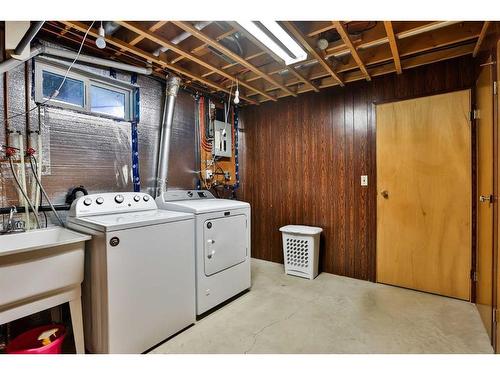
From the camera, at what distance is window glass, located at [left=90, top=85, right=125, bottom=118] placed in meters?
2.27

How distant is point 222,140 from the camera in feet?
11.1

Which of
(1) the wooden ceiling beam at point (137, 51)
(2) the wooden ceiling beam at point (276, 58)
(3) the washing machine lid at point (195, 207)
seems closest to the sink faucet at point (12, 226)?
(3) the washing machine lid at point (195, 207)

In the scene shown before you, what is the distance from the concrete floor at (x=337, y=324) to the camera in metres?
1.73

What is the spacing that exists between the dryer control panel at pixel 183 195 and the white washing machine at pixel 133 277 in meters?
0.54

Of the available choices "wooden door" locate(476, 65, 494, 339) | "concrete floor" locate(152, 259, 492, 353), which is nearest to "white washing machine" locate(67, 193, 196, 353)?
"concrete floor" locate(152, 259, 492, 353)

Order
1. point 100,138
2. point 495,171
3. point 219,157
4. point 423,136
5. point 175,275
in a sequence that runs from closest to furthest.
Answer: point 495,171, point 175,275, point 100,138, point 423,136, point 219,157

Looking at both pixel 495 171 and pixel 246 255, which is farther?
pixel 246 255

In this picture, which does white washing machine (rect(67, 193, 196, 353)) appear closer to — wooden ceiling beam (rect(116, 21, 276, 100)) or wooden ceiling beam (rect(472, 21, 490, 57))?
wooden ceiling beam (rect(116, 21, 276, 100))

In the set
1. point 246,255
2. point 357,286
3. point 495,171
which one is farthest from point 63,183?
point 495,171

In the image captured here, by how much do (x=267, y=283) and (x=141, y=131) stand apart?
2181mm

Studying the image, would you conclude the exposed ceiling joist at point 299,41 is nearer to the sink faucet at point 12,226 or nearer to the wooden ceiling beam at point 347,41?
the wooden ceiling beam at point 347,41

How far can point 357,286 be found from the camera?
2725 millimetres

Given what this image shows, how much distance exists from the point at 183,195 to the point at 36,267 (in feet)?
4.75
